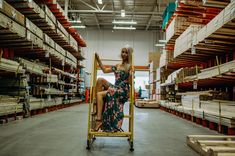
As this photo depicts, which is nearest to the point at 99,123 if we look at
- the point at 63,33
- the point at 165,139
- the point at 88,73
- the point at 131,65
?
the point at 131,65

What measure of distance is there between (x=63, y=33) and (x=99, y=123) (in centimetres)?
873

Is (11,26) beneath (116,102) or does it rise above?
above

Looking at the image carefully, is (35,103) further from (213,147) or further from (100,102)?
(213,147)

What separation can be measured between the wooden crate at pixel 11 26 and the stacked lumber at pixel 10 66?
2.35ft

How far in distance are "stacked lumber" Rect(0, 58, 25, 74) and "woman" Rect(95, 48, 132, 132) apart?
307cm

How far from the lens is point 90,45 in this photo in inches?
1035

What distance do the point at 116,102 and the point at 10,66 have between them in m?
3.76

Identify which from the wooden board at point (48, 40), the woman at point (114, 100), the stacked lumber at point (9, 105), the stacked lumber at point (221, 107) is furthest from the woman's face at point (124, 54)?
the wooden board at point (48, 40)

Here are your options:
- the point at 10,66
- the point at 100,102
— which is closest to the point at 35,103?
the point at 10,66

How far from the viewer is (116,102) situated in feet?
12.8

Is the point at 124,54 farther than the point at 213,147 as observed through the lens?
Yes

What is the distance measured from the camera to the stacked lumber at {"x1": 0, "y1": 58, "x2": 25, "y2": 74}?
603cm

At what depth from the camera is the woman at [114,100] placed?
3826mm

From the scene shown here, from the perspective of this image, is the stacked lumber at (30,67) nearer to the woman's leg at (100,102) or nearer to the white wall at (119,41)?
the woman's leg at (100,102)
